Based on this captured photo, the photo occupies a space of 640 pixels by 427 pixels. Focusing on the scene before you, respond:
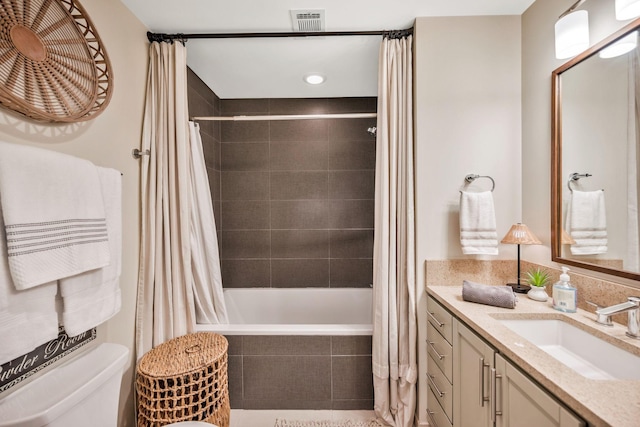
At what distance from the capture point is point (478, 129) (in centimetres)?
172

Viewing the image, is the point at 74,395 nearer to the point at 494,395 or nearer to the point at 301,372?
the point at 301,372

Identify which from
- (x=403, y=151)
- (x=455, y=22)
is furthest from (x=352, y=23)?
(x=403, y=151)

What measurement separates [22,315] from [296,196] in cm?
214

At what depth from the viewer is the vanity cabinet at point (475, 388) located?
2.77 ft

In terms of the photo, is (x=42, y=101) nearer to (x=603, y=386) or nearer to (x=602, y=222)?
(x=603, y=386)

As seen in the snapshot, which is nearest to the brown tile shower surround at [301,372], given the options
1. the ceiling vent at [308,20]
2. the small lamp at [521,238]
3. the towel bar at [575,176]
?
the small lamp at [521,238]

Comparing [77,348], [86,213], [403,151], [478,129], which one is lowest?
[77,348]

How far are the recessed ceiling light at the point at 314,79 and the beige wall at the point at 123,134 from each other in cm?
117

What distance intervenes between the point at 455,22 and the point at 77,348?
2669mm

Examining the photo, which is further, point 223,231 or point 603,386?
point 223,231

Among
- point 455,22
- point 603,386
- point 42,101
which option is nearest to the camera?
point 603,386

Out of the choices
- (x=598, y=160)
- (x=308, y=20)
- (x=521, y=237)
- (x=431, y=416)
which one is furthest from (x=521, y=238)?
(x=308, y=20)

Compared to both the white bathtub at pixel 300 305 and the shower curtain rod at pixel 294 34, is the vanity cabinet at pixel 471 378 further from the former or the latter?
the shower curtain rod at pixel 294 34

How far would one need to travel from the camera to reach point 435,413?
1.58 metres
